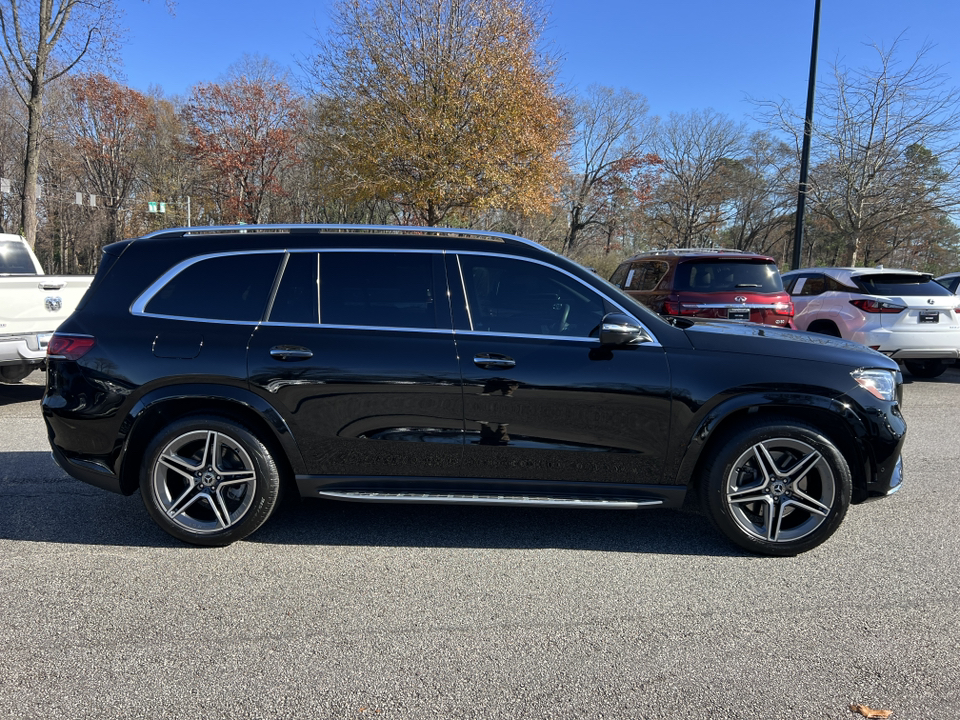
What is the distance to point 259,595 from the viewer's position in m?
3.25

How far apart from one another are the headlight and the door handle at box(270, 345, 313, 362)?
3.10 m

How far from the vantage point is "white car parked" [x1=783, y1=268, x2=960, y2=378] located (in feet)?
28.8

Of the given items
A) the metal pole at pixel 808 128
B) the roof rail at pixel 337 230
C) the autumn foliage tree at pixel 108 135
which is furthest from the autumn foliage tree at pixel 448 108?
the autumn foliage tree at pixel 108 135

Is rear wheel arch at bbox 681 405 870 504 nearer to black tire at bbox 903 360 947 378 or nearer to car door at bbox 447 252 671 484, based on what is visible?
car door at bbox 447 252 671 484

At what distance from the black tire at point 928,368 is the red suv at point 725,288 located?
3.44 m

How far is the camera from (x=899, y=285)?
9.02 m

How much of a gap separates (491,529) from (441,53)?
15640 mm

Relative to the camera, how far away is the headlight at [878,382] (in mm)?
3664

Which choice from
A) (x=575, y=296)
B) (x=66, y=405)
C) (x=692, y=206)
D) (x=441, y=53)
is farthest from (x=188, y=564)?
(x=692, y=206)

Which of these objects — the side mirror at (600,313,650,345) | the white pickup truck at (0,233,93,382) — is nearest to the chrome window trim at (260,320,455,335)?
the side mirror at (600,313,650,345)

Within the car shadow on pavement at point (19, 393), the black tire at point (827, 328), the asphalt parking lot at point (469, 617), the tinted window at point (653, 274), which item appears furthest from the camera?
the black tire at point (827, 328)

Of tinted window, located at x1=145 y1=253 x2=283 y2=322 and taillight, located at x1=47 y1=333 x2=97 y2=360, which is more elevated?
tinted window, located at x1=145 y1=253 x2=283 y2=322

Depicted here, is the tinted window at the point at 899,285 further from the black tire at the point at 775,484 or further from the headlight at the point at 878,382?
the black tire at the point at 775,484

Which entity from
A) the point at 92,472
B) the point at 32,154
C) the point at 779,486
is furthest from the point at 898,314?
the point at 32,154
